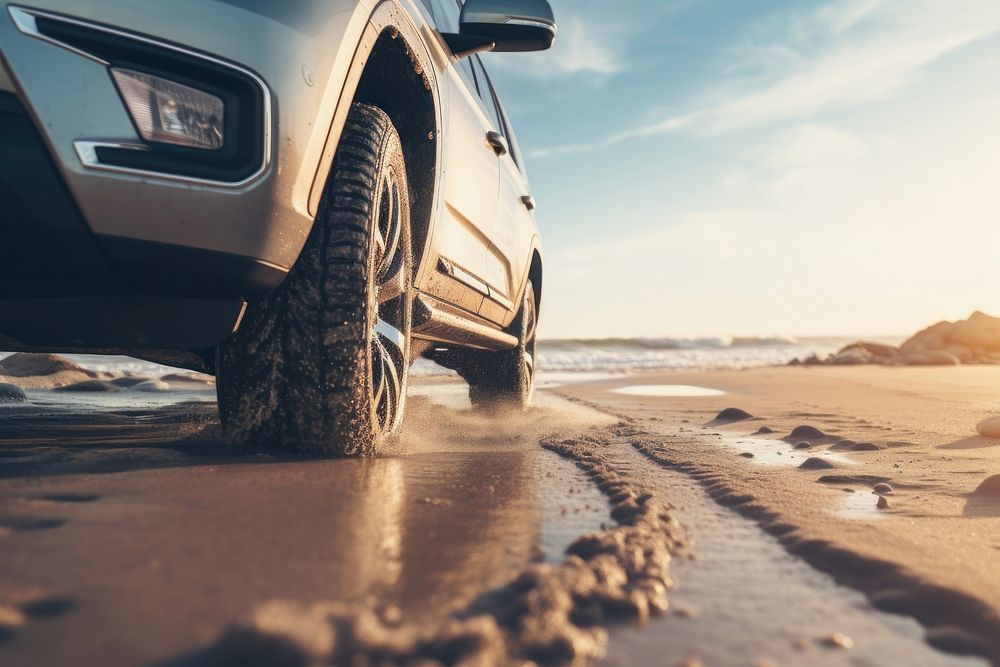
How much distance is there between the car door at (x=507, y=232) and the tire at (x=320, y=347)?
1.53 metres

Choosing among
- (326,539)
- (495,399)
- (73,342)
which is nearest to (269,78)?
(73,342)

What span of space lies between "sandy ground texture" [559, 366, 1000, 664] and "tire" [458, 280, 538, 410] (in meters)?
0.61

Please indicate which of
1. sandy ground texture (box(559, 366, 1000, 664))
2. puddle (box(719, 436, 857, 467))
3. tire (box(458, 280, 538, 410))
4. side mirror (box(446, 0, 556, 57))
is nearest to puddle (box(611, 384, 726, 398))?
sandy ground texture (box(559, 366, 1000, 664))

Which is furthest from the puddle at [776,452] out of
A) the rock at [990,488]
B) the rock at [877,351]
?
the rock at [877,351]

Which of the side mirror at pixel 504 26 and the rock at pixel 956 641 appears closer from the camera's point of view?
the rock at pixel 956 641

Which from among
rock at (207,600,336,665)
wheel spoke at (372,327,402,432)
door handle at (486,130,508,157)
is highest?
door handle at (486,130,508,157)

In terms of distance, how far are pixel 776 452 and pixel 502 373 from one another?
208cm

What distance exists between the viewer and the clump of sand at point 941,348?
11938 millimetres

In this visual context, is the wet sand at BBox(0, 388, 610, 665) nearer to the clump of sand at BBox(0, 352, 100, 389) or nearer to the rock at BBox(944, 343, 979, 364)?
the clump of sand at BBox(0, 352, 100, 389)

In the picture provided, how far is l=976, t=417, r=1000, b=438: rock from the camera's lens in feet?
9.35

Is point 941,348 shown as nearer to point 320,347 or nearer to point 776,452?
point 776,452

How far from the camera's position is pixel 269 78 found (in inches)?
60.5

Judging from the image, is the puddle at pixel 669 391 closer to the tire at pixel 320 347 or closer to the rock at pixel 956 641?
the tire at pixel 320 347

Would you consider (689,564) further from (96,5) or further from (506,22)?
(506,22)
